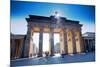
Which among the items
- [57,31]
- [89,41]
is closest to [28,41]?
[57,31]

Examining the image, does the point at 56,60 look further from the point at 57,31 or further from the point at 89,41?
the point at 89,41

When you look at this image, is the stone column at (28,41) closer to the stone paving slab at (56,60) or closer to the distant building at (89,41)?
the stone paving slab at (56,60)

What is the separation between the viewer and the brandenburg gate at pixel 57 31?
2062 millimetres

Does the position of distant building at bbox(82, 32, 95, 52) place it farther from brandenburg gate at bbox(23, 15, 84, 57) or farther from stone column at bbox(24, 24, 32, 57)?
stone column at bbox(24, 24, 32, 57)

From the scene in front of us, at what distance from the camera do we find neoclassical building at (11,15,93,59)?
2020mm

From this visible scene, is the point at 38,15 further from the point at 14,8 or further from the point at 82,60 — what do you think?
the point at 82,60

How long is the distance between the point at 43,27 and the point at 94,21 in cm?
71

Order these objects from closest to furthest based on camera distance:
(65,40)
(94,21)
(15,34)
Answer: (15,34)
(65,40)
(94,21)

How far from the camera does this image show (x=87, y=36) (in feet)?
7.44

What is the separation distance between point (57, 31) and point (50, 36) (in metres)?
0.11

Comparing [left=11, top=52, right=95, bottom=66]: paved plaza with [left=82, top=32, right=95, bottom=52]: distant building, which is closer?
[left=11, top=52, right=95, bottom=66]: paved plaza

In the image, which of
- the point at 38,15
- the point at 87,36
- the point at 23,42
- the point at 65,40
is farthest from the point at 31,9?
the point at 87,36

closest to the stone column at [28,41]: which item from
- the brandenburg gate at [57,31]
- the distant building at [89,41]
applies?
the brandenburg gate at [57,31]

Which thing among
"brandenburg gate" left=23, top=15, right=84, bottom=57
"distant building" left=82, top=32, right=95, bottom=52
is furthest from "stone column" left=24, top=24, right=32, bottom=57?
"distant building" left=82, top=32, right=95, bottom=52
